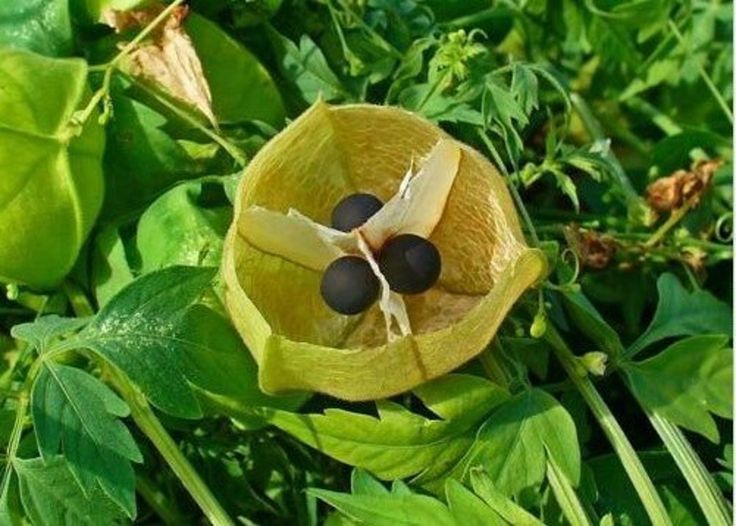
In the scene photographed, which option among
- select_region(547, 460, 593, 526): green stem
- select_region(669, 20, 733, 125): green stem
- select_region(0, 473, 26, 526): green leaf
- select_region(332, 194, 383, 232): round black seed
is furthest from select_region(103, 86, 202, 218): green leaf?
select_region(669, 20, 733, 125): green stem

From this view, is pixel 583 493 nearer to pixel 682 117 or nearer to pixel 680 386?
pixel 680 386

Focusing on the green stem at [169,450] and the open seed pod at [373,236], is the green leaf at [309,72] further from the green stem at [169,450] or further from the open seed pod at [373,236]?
the green stem at [169,450]

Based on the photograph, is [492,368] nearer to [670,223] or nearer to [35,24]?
[670,223]

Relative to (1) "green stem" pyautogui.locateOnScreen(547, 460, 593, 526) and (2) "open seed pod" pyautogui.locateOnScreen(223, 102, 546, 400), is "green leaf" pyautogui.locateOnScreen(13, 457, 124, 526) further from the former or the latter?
(1) "green stem" pyautogui.locateOnScreen(547, 460, 593, 526)

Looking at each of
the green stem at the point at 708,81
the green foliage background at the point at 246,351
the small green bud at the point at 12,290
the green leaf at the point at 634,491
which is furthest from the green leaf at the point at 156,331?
the green stem at the point at 708,81

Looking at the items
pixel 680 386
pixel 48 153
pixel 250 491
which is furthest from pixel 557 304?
pixel 48 153
